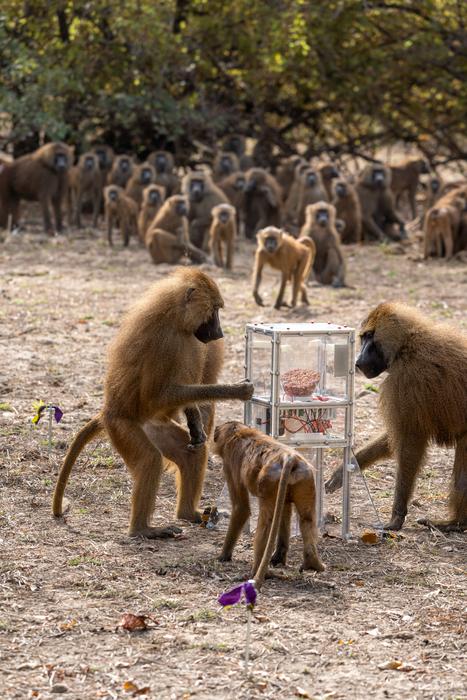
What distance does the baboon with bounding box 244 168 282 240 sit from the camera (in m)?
19.2

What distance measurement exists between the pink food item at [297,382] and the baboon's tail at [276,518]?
3.05ft

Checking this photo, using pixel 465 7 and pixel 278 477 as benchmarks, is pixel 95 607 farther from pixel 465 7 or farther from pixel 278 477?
pixel 465 7

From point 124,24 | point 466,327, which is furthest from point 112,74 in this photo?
point 466,327

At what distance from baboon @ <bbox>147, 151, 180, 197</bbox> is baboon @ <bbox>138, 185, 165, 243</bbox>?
3096 millimetres

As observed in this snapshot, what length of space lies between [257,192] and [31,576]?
48.4ft

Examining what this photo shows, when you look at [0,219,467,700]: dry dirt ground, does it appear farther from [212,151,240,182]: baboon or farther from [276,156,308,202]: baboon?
[276,156,308,202]: baboon

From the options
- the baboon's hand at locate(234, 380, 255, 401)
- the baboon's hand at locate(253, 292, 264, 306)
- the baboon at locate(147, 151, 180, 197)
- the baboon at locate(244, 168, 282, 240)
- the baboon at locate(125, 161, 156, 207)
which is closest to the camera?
the baboon's hand at locate(234, 380, 255, 401)

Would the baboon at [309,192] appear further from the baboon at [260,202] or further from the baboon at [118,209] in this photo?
the baboon at [118,209]

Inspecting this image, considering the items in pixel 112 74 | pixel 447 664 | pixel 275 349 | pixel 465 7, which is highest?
pixel 465 7

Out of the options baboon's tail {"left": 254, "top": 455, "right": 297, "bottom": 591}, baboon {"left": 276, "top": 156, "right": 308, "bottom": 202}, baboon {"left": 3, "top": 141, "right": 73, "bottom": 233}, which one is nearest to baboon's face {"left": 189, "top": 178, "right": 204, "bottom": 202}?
baboon {"left": 3, "top": 141, "right": 73, "bottom": 233}

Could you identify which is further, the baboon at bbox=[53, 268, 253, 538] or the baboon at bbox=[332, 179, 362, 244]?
the baboon at bbox=[332, 179, 362, 244]

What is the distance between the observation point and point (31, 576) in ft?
16.8

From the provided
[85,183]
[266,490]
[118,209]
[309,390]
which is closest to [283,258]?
[118,209]

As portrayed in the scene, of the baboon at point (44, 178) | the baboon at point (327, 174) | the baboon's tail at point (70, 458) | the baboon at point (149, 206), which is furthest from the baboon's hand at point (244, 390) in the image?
the baboon at point (327, 174)
